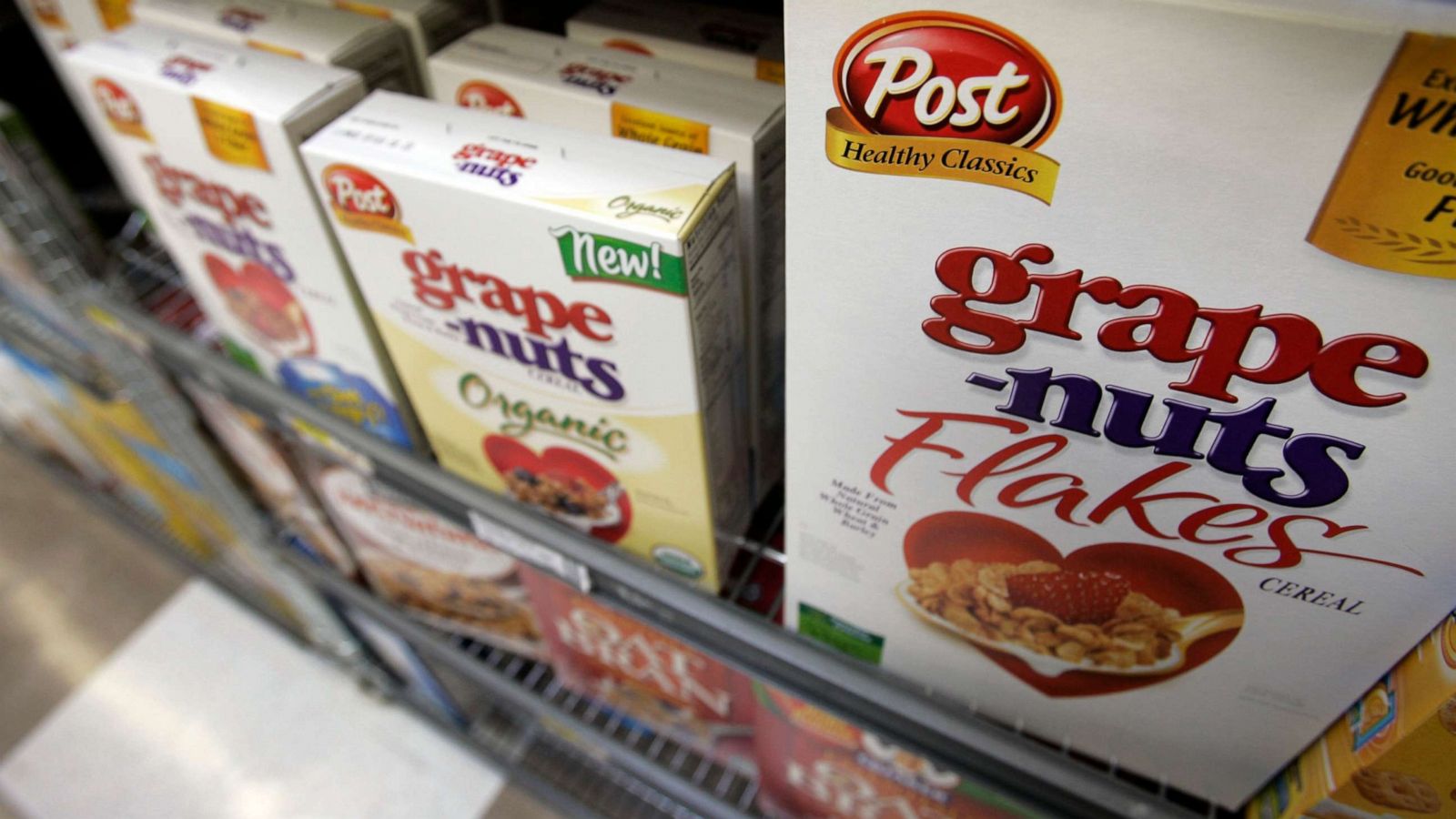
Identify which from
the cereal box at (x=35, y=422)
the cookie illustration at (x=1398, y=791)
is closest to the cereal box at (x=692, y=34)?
the cookie illustration at (x=1398, y=791)

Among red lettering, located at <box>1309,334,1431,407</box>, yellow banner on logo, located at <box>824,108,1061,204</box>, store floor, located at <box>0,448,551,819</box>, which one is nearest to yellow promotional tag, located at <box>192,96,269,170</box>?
yellow banner on logo, located at <box>824,108,1061,204</box>

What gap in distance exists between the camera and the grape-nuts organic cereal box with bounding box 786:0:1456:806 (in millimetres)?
356

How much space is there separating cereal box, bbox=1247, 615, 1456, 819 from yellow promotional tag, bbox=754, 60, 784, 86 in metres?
0.60

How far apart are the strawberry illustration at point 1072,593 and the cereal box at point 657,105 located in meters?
0.30

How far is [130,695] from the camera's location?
1891 mm

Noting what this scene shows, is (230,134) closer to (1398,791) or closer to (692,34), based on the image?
(692,34)

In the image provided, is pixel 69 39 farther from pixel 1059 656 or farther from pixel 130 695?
pixel 130 695

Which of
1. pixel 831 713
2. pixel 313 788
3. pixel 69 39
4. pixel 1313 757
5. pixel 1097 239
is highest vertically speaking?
pixel 1097 239

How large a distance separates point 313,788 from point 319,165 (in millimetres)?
1506

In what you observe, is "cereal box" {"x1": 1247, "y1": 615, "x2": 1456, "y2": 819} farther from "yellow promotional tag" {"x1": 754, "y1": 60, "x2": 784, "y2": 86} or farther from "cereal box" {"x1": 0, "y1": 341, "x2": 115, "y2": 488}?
"cereal box" {"x1": 0, "y1": 341, "x2": 115, "y2": 488}

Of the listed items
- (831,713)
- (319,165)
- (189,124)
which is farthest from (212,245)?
(831,713)

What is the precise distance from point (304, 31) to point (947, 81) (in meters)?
0.67

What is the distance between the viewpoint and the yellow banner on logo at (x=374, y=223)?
679 millimetres

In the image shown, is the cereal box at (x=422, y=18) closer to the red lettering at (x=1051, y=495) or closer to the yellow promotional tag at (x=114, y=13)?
the yellow promotional tag at (x=114, y=13)
